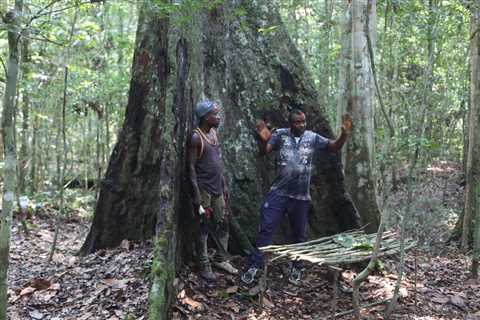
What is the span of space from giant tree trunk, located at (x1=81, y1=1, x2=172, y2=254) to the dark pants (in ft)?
4.91

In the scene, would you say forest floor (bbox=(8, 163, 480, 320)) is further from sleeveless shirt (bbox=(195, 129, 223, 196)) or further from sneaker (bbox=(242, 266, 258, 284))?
sleeveless shirt (bbox=(195, 129, 223, 196))

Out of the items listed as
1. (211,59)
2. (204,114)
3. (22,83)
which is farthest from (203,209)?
(22,83)

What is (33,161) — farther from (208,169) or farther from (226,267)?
(208,169)

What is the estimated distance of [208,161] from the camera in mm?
6273

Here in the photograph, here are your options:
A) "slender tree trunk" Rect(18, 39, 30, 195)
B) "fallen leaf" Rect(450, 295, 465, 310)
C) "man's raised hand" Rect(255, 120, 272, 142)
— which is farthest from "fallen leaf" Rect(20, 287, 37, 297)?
"slender tree trunk" Rect(18, 39, 30, 195)

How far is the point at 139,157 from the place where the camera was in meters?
7.66

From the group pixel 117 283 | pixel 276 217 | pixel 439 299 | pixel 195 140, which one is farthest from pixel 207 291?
pixel 439 299

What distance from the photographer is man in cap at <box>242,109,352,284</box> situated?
689cm

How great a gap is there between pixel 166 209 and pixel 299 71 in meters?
3.66

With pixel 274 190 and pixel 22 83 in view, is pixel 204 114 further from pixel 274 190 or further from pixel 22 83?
pixel 22 83

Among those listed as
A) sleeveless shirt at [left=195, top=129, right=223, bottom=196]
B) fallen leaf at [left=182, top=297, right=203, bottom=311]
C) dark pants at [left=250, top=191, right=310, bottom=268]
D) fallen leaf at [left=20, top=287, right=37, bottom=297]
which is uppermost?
sleeveless shirt at [left=195, top=129, right=223, bottom=196]

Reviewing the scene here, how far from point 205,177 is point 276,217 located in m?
1.16

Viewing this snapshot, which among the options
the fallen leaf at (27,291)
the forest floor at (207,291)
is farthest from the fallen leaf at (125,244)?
the fallen leaf at (27,291)

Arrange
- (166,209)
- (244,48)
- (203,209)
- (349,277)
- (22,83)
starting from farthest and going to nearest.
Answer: (22,83), (244,48), (349,277), (203,209), (166,209)
